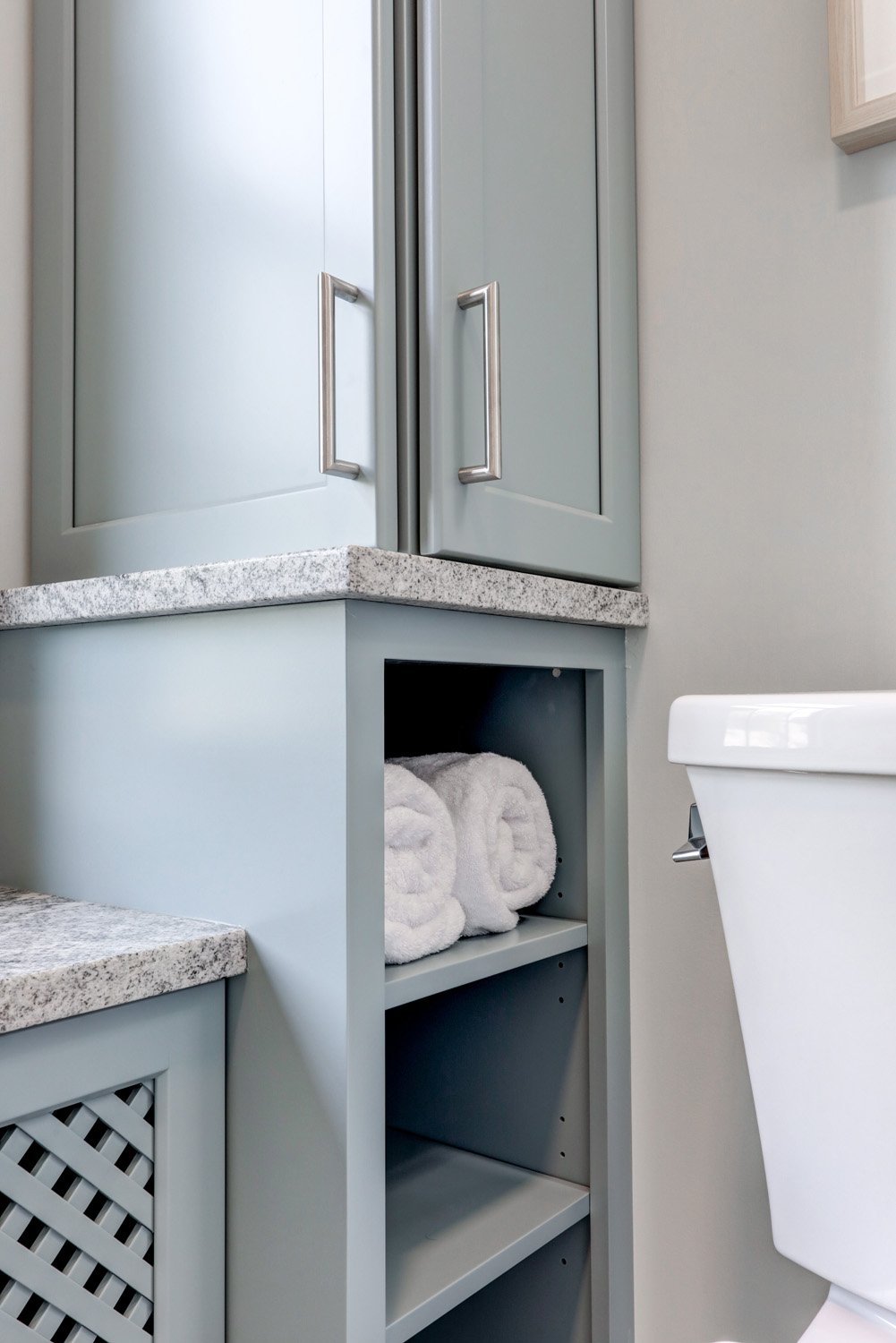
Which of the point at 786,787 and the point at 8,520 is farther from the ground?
the point at 8,520

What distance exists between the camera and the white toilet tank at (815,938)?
2.03 feet

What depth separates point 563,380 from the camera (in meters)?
0.89

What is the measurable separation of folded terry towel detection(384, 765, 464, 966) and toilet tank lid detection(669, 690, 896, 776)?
22 cm

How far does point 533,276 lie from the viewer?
853mm

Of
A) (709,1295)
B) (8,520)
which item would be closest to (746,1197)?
(709,1295)

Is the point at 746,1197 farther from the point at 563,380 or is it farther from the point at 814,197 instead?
the point at 814,197

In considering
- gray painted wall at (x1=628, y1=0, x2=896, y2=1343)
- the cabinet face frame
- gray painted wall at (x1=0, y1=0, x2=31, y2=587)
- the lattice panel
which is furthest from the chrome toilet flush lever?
gray painted wall at (x1=0, y1=0, x2=31, y2=587)

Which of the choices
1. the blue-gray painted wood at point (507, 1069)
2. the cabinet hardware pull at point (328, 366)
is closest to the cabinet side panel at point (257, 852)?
the cabinet hardware pull at point (328, 366)

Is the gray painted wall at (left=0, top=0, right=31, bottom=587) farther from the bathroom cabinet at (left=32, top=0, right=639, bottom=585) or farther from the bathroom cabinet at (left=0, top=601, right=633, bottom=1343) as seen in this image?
the bathroom cabinet at (left=0, top=601, right=633, bottom=1343)

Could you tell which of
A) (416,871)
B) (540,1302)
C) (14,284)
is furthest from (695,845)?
(14,284)

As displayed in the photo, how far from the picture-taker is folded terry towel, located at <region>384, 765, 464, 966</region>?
0.77 m

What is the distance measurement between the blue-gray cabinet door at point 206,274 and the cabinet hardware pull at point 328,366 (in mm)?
14

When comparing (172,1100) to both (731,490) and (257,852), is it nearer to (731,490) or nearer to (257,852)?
(257,852)

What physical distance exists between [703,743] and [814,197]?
1.75ft
